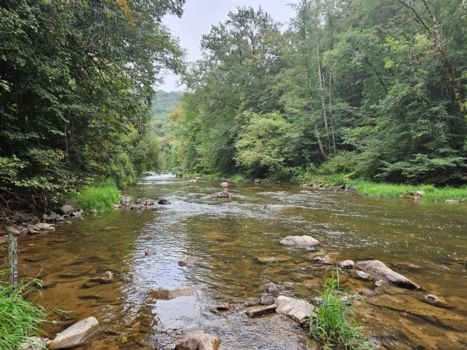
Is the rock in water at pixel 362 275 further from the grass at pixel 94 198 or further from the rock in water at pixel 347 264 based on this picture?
the grass at pixel 94 198

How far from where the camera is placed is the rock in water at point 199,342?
267 cm

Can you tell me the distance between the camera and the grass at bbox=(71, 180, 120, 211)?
1029 cm

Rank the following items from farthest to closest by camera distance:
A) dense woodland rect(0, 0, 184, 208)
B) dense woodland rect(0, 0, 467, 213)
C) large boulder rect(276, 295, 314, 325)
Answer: dense woodland rect(0, 0, 467, 213), dense woodland rect(0, 0, 184, 208), large boulder rect(276, 295, 314, 325)

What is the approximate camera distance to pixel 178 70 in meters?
12.9

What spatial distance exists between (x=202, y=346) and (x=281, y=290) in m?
1.70

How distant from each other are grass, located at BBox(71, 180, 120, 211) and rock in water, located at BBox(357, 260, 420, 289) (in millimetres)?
9061

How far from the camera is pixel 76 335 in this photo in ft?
9.17

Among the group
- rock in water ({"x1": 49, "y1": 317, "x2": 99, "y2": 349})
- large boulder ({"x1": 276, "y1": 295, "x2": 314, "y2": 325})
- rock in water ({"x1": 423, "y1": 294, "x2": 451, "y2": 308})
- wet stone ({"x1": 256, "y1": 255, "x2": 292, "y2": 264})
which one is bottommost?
rock in water ({"x1": 423, "y1": 294, "x2": 451, "y2": 308})

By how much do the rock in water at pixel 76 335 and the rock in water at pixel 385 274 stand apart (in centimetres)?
385

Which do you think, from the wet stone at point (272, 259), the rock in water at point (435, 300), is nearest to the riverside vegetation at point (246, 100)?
the rock in water at point (435, 300)

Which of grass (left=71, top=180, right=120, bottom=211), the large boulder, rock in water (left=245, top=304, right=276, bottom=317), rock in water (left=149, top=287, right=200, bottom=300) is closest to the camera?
the large boulder

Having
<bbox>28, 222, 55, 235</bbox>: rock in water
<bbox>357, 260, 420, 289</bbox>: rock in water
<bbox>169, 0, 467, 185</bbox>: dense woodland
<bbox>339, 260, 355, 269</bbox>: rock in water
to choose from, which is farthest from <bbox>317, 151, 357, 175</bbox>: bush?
<bbox>28, 222, 55, 235</bbox>: rock in water

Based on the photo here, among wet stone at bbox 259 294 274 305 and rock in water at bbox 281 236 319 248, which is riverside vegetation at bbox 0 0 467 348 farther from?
rock in water at bbox 281 236 319 248

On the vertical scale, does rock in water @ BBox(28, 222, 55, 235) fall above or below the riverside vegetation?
→ below
